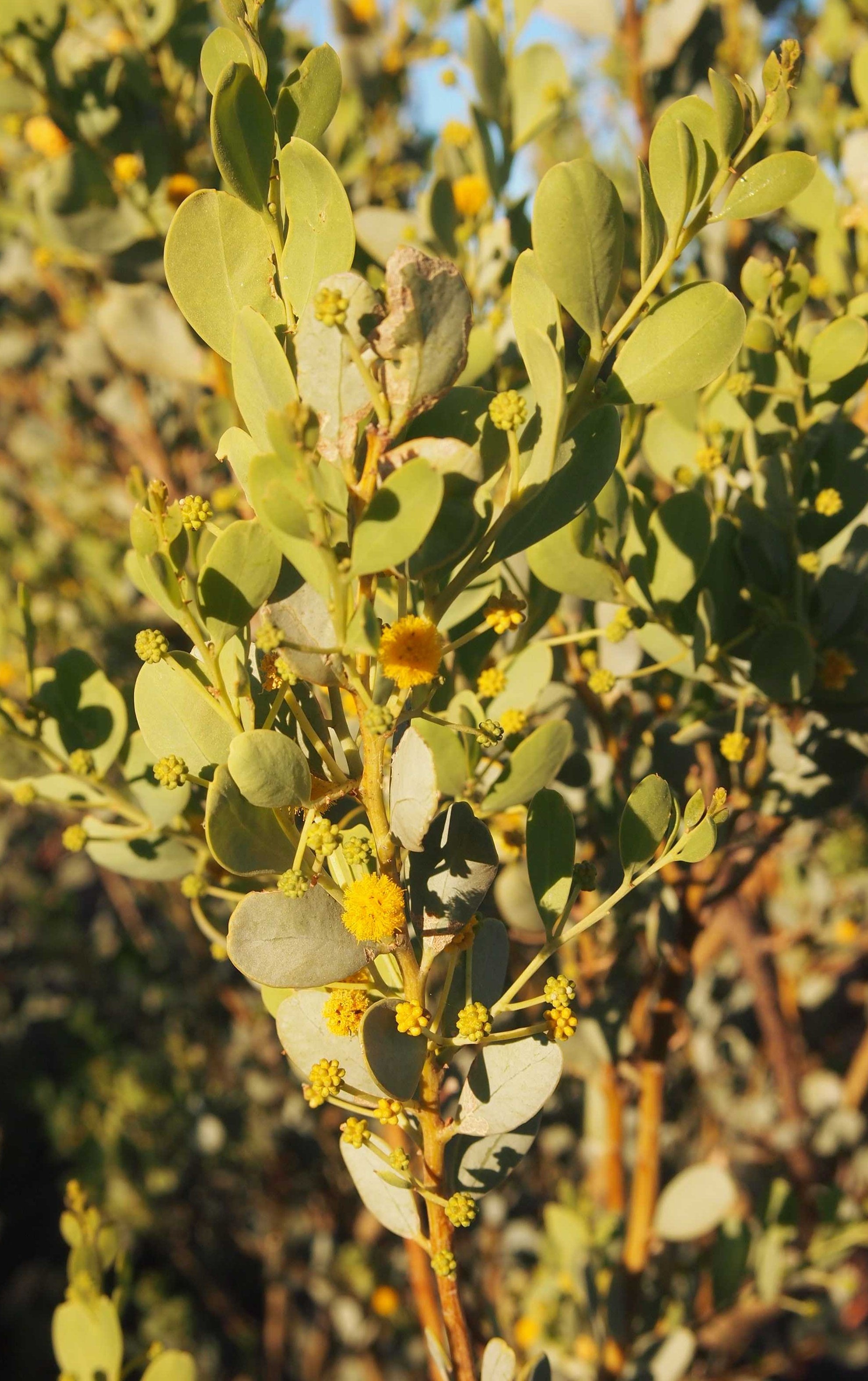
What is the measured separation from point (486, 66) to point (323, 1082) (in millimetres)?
1052

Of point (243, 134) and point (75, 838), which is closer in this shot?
point (243, 134)

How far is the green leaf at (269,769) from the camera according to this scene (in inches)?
20.6

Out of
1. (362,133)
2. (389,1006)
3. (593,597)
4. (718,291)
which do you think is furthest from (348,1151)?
(362,133)

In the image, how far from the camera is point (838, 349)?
803mm

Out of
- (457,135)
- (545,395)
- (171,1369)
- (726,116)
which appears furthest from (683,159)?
(171,1369)

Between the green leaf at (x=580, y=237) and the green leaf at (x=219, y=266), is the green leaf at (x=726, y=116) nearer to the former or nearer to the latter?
the green leaf at (x=580, y=237)

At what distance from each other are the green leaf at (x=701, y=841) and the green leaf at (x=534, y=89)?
0.90 m

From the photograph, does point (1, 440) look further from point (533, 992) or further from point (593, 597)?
point (593, 597)

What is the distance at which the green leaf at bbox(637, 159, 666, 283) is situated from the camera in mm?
579

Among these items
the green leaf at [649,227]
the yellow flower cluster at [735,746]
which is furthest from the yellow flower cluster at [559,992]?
the green leaf at [649,227]

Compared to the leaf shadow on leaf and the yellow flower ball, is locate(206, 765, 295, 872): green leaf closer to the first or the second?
the leaf shadow on leaf

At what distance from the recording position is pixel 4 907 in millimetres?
3521

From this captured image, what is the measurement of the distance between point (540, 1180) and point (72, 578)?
167 centimetres

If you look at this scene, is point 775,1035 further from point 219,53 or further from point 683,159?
point 219,53
